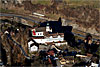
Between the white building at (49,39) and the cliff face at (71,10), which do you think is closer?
the white building at (49,39)

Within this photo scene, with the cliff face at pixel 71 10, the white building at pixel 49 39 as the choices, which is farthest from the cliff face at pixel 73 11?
the white building at pixel 49 39

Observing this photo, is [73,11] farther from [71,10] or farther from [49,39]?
[49,39]

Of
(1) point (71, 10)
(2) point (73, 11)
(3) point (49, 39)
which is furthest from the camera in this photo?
(1) point (71, 10)

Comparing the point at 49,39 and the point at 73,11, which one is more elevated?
the point at 73,11

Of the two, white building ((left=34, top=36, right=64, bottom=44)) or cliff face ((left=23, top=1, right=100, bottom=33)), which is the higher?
cliff face ((left=23, top=1, right=100, bottom=33))

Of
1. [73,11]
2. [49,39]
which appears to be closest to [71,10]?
[73,11]

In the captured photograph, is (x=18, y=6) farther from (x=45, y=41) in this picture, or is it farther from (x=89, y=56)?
(x=89, y=56)

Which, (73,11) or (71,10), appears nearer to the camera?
(73,11)

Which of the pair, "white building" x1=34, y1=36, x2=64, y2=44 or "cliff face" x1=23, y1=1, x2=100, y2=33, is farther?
"cliff face" x1=23, y1=1, x2=100, y2=33

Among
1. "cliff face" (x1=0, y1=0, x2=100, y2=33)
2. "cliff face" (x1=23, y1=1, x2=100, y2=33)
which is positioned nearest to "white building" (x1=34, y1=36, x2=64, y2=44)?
"cliff face" (x1=0, y1=0, x2=100, y2=33)

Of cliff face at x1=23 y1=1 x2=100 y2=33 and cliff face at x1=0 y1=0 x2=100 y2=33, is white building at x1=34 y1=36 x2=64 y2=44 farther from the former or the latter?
cliff face at x1=23 y1=1 x2=100 y2=33

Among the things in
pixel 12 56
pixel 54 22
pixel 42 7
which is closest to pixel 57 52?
pixel 12 56

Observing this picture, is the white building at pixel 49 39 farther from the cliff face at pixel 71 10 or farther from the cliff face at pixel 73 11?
the cliff face at pixel 73 11
